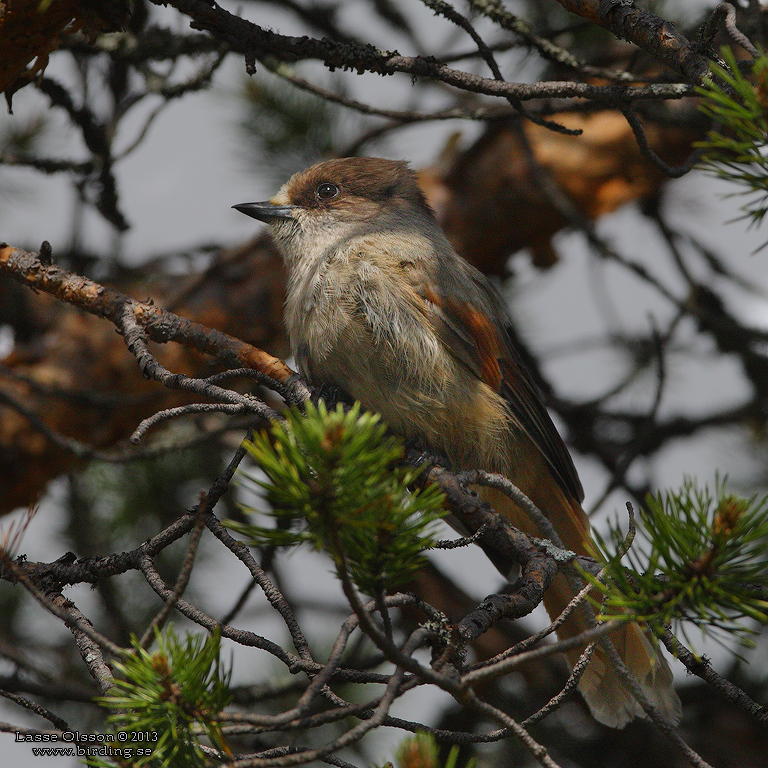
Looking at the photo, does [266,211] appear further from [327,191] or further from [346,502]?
[346,502]

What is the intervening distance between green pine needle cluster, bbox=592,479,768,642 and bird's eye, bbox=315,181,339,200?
2.79m

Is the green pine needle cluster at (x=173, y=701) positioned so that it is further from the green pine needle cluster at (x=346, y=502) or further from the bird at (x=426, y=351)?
the bird at (x=426, y=351)

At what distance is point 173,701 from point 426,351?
1.88 metres

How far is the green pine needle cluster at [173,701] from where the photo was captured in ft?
5.76

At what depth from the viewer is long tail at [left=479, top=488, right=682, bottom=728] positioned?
3.04 metres

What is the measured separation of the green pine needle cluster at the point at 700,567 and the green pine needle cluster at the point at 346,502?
47 centimetres

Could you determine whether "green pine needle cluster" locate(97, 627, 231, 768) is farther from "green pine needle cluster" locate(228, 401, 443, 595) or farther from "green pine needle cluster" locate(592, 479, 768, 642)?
"green pine needle cluster" locate(592, 479, 768, 642)

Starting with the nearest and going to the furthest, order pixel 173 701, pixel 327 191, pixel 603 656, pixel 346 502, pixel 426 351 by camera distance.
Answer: pixel 346 502, pixel 173 701, pixel 426 351, pixel 603 656, pixel 327 191

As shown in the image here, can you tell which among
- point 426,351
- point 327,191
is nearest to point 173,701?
point 426,351

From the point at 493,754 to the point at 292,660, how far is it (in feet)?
10.7

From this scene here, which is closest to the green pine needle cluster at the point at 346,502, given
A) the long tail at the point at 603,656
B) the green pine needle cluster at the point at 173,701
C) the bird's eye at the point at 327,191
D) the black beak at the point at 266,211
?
the green pine needle cluster at the point at 173,701

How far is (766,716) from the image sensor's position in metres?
2.00

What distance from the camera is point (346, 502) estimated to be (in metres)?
1.63

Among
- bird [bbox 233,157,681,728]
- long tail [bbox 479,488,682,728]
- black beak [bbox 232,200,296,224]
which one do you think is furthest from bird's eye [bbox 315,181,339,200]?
long tail [bbox 479,488,682,728]
